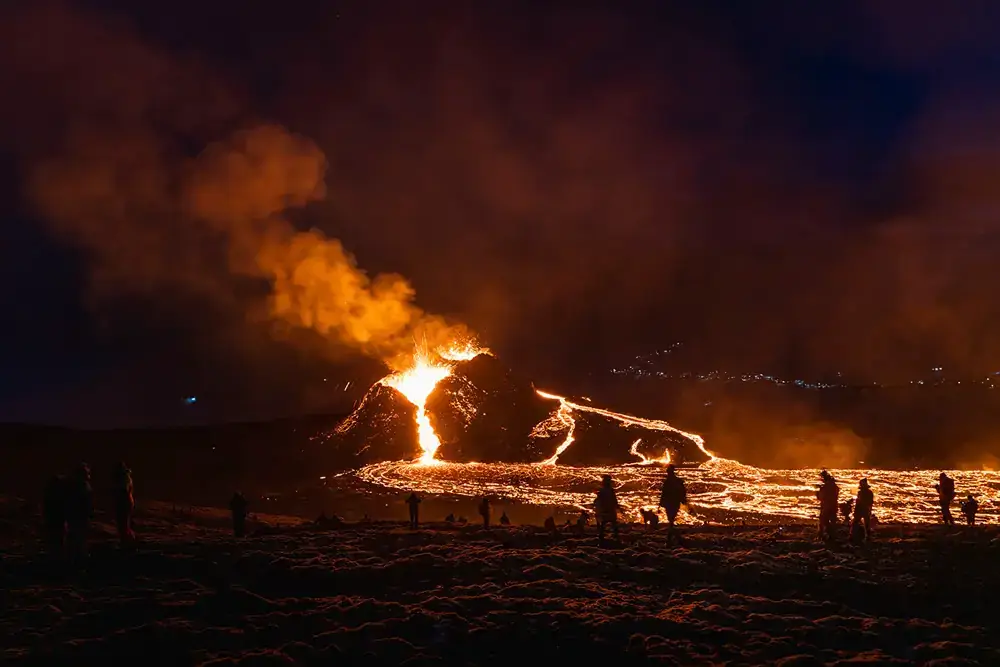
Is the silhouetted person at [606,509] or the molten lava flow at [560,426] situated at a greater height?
the molten lava flow at [560,426]

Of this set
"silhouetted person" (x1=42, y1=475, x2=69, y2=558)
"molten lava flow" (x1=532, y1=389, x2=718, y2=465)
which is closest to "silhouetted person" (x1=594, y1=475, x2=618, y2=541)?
"silhouetted person" (x1=42, y1=475, x2=69, y2=558)

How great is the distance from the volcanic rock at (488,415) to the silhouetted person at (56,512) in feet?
226

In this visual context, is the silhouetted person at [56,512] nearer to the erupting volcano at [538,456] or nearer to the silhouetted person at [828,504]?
the silhouetted person at [828,504]

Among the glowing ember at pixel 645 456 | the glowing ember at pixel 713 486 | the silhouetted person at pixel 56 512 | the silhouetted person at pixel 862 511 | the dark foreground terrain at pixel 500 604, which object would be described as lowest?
the glowing ember at pixel 713 486

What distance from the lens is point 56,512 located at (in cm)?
1535

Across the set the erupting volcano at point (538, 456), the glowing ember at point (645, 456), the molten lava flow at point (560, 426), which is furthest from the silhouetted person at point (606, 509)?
the molten lava flow at point (560, 426)

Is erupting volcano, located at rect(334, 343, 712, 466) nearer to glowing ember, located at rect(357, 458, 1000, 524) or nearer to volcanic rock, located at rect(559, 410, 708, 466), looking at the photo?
volcanic rock, located at rect(559, 410, 708, 466)

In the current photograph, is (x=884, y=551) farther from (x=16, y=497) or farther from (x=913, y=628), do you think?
(x=16, y=497)

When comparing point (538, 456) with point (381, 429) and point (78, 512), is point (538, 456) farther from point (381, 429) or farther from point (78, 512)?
point (78, 512)

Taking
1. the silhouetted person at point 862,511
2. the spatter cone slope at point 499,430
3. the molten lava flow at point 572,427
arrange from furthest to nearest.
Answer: the spatter cone slope at point 499,430
the molten lava flow at point 572,427
the silhouetted person at point 862,511

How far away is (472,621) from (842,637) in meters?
6.37

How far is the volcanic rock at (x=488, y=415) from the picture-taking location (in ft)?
286

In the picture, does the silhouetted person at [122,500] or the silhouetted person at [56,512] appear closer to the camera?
the silhouetted person at [56,512]

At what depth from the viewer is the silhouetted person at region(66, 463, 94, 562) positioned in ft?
49.0
